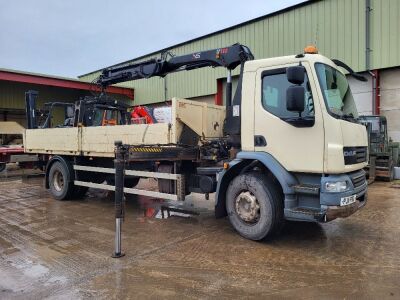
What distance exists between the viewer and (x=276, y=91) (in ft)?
17.5

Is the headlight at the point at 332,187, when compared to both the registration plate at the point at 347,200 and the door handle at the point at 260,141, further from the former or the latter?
the door handle at the point at 260,141

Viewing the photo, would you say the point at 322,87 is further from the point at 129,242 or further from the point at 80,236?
the point at 80,236

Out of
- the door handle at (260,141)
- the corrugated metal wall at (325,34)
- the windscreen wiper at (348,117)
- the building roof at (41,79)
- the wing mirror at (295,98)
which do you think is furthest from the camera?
the building roof at (41,79)

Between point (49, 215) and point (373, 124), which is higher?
point (373, 124)

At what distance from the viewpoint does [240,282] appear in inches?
162

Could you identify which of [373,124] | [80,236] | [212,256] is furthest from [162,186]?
[373,124]

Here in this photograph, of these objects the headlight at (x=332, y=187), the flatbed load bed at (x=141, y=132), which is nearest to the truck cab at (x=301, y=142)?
the headlight at (x=332, y=187)

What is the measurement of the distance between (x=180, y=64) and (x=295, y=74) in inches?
154

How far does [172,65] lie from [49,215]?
4.19 meters

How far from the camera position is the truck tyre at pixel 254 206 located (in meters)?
5.31

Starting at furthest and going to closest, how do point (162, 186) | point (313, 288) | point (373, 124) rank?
point (373, 124) < point (162, 186) < point (313, 288)

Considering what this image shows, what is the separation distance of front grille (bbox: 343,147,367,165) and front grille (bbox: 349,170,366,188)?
183 millimetres

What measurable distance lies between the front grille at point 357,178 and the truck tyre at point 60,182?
21.6ft

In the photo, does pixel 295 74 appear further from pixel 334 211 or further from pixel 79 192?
pixel 79 192
